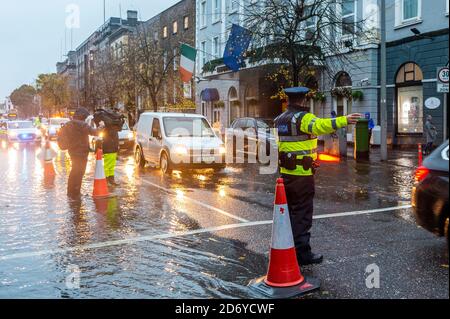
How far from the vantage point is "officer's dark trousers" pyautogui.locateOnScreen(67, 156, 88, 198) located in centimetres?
1034

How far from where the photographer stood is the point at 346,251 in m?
6.00

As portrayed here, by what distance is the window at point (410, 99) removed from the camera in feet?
76.8

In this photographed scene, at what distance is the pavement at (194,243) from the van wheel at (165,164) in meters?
2.02

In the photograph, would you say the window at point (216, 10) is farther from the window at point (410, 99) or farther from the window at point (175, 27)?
the window at point (410, 99)

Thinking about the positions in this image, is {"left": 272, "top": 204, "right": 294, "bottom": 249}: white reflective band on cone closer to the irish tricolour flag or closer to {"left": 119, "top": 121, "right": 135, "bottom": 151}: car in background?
{"left": 119, "top": 121, "right": 135, "bottom": 151}: car in background

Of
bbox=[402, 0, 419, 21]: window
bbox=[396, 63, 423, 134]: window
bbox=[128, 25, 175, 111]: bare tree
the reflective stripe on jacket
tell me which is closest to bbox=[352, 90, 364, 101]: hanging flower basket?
bbox=[396, 63, 423, 134]: window

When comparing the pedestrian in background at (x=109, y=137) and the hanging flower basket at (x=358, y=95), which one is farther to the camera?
the hanging flower basket at (x=358, y=95)

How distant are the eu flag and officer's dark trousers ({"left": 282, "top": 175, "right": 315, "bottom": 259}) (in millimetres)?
14919

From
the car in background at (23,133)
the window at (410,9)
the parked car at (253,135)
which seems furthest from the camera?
the car in background at (23,133)

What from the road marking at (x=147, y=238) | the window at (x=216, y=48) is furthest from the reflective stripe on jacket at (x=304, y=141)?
the window at (x=216, y=48)

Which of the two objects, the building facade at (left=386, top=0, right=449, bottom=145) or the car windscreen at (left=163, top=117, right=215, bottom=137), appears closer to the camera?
the car windscreen at (left=163, top=117, right=215, bottom=137)

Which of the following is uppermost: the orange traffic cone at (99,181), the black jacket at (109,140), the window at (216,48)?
the window at (216,48)
